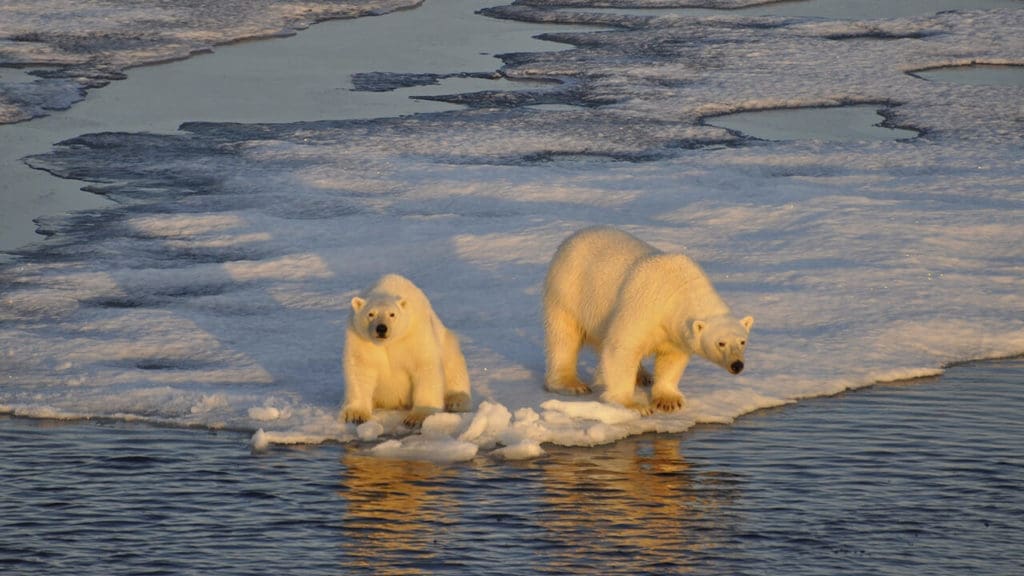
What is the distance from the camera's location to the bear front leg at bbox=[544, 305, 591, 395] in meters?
9.12

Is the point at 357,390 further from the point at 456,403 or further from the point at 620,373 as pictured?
the point at 620,373

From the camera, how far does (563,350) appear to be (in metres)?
9.13

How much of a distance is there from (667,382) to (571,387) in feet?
1.82

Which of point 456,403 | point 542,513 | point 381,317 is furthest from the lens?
point 456,403

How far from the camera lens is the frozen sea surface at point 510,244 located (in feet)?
30.3

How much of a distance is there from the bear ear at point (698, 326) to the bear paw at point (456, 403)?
1324 millimetres

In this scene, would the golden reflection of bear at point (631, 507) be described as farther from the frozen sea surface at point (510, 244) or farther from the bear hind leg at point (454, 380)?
the bear hind leg at point (454, 380)

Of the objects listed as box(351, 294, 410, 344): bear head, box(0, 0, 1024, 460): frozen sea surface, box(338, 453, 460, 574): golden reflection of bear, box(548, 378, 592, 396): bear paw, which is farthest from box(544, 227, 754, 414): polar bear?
box(338, 453, 460, 574): golden reflection of bear

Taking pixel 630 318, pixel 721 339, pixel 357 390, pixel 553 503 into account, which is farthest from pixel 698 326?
pixel 357 390

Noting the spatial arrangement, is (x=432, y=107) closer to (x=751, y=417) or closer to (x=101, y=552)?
(x=751, y=417)

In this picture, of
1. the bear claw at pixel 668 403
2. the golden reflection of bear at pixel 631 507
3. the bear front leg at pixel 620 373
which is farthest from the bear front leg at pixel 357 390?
the bear claw at pixel 668 403

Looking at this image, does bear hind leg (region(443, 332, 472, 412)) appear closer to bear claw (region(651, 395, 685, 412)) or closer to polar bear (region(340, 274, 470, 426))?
polar bear (region(340, 274, 470, 426))

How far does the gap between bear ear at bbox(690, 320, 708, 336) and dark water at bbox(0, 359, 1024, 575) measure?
60cm

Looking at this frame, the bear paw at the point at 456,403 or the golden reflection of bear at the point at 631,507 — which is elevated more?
A: the bear paw at the point at 456,403
